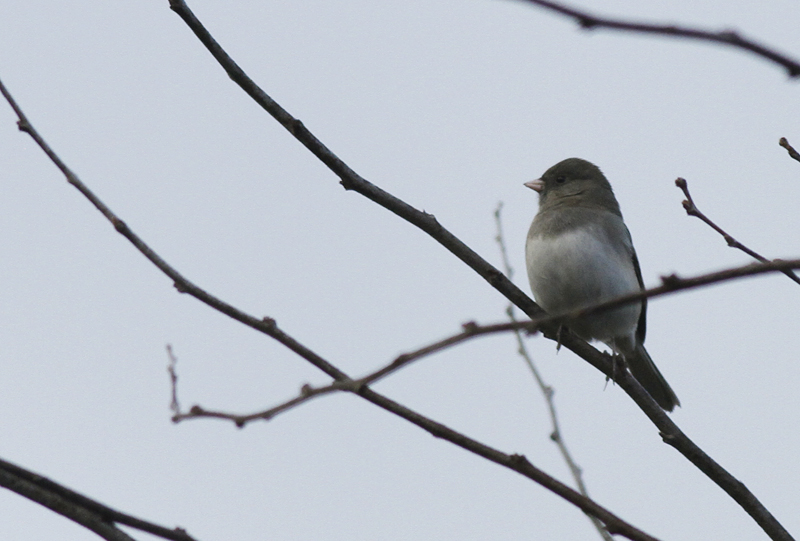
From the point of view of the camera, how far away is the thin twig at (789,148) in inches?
94.5

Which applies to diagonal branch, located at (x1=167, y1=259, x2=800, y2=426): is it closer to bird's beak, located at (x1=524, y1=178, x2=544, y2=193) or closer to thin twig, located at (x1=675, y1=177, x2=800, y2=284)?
thin twig, located at (x1=675, y1=177, x2=800, y2=284)

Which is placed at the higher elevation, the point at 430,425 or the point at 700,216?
the point at 700,216

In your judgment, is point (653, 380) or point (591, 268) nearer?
point (591, 268)

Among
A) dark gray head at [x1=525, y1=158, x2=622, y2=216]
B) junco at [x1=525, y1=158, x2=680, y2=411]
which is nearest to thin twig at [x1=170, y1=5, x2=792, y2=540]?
junco at [x1=525, y1=158, x2=680, y2=411]

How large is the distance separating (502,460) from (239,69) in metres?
1.21

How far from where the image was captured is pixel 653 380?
5.50 meters

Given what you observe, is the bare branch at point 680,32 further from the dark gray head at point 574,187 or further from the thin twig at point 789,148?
the dark gray head at point 574,187

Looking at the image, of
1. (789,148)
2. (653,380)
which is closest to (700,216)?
(789,148)

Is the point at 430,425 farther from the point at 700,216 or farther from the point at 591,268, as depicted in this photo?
the point at 591,268

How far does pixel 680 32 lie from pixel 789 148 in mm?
1762

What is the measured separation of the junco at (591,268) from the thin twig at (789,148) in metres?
1.87

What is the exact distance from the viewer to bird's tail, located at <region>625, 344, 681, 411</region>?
5.47 metres

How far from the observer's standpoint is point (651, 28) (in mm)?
885

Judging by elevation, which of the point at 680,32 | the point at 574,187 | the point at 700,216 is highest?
the point at 574,187
